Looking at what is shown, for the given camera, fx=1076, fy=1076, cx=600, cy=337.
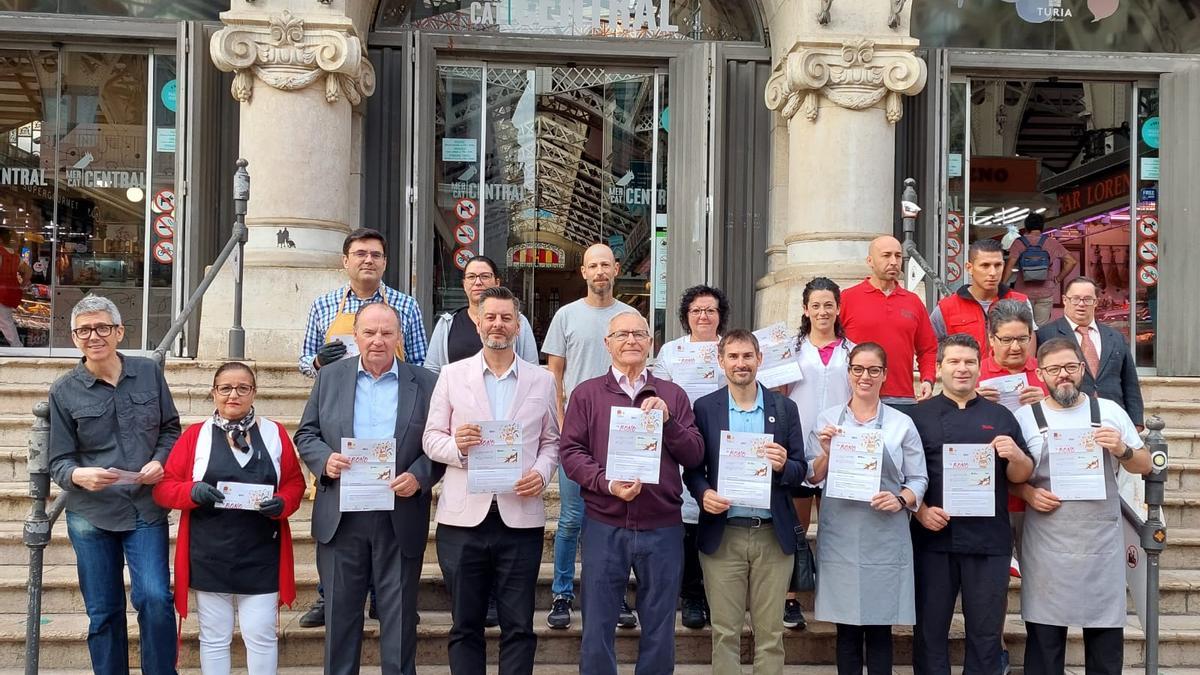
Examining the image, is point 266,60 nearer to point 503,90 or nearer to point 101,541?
point 503,90

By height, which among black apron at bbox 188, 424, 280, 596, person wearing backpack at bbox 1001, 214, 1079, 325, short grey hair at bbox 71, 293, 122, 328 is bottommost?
black apron at bbox 188, 424, 280, 596

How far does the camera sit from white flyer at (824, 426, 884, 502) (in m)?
4.84

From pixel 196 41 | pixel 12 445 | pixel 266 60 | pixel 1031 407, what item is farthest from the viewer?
pixel 196 41

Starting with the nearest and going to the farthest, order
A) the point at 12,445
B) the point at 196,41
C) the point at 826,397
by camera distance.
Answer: the point at 826,397 → the point at 12,445 → the point at 196,41

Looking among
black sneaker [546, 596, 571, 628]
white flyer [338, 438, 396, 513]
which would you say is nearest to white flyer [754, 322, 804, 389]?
black sneaker [546, 596, 571, 628]

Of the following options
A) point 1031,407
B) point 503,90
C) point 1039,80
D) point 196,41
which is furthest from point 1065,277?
point 196,41

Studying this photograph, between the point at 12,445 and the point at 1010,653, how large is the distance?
657 centimetres

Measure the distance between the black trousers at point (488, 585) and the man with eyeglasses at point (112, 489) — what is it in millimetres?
1319

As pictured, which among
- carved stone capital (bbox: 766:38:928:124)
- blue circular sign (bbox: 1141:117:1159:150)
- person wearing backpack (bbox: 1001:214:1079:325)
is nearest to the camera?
carved stone capital (bbox: 766:38:928:124)

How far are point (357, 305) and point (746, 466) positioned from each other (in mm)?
2298

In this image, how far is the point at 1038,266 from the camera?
390 inches

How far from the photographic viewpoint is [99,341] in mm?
4855

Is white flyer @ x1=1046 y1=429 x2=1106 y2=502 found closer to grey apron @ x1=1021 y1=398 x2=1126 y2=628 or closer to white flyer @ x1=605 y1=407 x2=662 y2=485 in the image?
grey apron @ x1=1021 y1=398 x2=1126 y2=628

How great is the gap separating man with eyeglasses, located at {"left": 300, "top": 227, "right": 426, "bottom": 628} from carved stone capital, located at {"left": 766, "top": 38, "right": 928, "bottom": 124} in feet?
16.3
